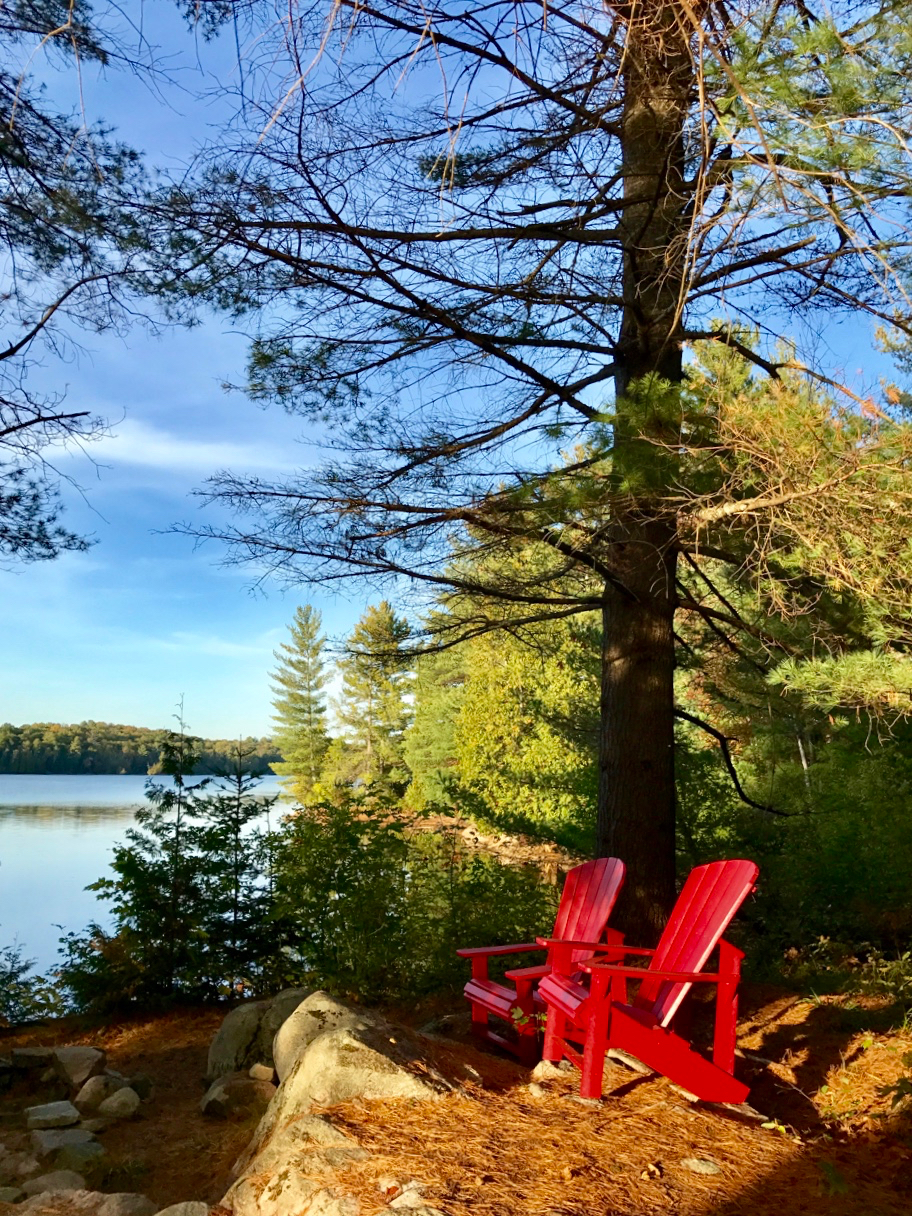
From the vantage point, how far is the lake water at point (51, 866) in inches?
444

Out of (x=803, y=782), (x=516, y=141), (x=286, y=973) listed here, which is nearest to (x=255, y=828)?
(x=286, y=973)

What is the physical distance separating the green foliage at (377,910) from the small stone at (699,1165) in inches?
117

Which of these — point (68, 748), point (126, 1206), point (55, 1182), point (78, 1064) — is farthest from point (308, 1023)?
point (68, 748)

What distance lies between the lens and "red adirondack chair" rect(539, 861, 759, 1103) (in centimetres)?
321

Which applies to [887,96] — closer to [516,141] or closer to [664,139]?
[664,139]

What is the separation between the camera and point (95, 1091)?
436 cm

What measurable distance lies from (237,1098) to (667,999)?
6.49 feet

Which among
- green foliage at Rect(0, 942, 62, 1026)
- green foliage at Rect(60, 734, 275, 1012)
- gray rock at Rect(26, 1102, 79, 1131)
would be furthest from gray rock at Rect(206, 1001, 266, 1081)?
green foliage at Rect(0, 942, 62, 1026)

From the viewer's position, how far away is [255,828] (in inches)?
245

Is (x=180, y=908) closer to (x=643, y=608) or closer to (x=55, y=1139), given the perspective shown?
(x=55, y=1139)

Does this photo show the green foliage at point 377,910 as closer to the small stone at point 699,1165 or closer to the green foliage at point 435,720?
the small stone at point 699,1165

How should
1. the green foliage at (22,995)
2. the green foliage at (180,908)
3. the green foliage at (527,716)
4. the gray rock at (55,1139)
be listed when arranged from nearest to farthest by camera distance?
the gray rock at (55,1139), the green foliage at (180,908), the green foliage at (22,995), the green foliage at (527,716)

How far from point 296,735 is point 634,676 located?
4269 centimetres

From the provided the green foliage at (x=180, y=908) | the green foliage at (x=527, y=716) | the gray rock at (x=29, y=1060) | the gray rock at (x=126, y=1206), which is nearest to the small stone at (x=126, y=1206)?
the gray rock at (x=126, y=1206)
